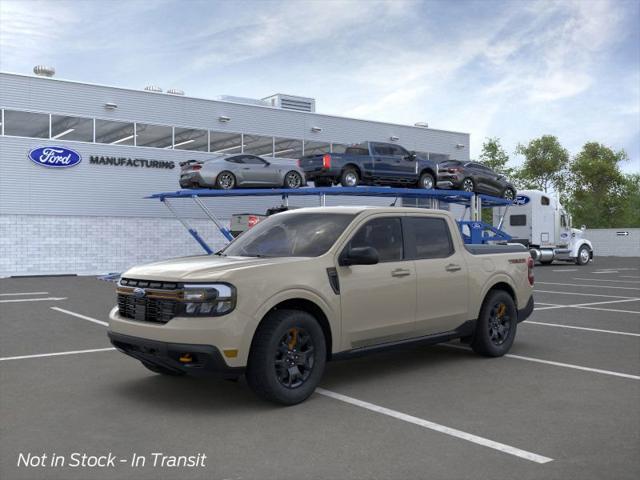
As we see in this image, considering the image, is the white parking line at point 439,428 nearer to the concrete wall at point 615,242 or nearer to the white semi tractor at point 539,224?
the white semi tractor at point 539,224

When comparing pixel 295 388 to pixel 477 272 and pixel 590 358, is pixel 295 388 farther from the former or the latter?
pixel 590 358

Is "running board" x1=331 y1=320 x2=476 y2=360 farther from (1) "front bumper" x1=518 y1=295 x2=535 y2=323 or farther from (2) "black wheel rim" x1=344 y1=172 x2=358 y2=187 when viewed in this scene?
(2) "black wheel rim" x1=344 y1=172 x2=358 y2=187

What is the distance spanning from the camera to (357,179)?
23.2 m

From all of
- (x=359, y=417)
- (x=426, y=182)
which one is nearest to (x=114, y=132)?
(x=426, y=182)

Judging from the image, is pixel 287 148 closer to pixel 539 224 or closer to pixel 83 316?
pixel 539 224

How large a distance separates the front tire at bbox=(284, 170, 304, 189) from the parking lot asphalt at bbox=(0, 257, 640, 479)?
1689 cm

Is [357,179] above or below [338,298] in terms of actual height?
above

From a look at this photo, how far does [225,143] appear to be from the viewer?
32188 millimetres

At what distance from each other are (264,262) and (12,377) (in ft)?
10.3

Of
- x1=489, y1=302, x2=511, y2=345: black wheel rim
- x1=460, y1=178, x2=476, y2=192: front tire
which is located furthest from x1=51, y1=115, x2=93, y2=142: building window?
x1=489, y1=302, x2=511, y2=345: black wheel rim

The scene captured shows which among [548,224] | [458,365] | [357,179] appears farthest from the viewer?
[548,224]

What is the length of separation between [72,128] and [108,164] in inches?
80.4

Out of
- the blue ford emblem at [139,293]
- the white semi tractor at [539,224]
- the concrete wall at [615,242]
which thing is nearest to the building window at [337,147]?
the white semi tractor at [539,224]

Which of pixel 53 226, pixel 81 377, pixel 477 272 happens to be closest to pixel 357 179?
pixel 53 226
